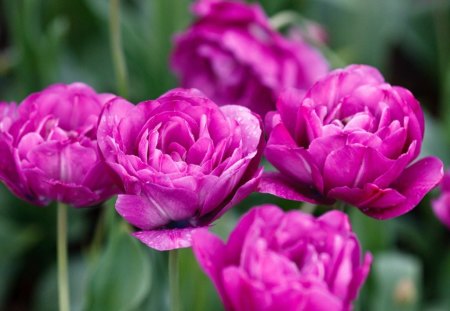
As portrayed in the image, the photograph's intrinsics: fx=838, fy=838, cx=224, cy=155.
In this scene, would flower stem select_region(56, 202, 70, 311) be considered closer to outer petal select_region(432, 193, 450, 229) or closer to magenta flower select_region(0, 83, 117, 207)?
magenta flower select_region(0, 83, 117, 207)

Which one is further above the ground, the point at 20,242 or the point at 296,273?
the point at 296,273

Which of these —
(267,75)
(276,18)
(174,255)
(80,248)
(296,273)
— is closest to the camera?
(296,273)

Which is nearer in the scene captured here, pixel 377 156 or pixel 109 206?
pixel 377 156

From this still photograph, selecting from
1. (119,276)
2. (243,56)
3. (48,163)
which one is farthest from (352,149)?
(243,56)

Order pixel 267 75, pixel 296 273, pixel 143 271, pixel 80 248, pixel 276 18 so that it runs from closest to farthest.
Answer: pixel 296 273
pixel 143 271
pixel 267 75
pixel 276 18
pixel 80 248

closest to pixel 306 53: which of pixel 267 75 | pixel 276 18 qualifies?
pixel 267 75

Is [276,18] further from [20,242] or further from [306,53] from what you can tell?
[20,242]

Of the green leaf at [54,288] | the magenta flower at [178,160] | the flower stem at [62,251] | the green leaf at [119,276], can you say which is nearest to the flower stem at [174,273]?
the magenta flower at [178,160]
